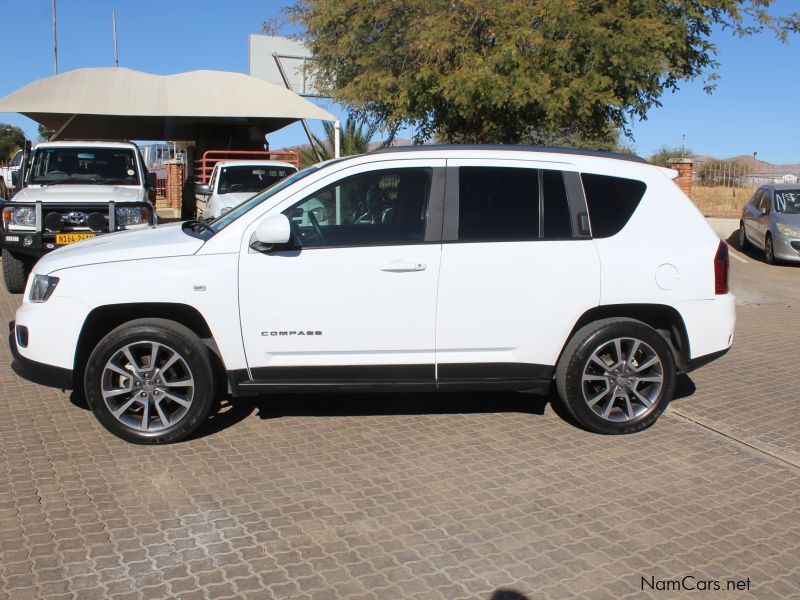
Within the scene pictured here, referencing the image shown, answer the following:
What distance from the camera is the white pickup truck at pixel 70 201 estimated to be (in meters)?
10.2

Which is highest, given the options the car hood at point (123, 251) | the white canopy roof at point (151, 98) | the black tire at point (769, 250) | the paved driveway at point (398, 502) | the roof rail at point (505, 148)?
the white canopy roof at point (151, 98)

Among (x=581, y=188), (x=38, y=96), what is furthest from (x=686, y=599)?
(x=38, y=96)

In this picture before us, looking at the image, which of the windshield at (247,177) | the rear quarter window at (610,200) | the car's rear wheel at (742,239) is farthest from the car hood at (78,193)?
the car's rear wheel at (742,239)

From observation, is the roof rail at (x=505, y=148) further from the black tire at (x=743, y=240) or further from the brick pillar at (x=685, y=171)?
the brick pillar at (x=685, y=171)

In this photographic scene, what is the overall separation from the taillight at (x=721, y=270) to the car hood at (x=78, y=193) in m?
7.99

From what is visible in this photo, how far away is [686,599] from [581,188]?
9.20 ft

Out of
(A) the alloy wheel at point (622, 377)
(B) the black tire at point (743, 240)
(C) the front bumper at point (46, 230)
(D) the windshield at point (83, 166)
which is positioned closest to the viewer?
(A) the alloy wheel at point (622, 377)

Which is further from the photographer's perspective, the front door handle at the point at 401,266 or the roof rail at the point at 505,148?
the roof rail at the point at 505,148

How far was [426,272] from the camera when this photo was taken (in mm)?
5035

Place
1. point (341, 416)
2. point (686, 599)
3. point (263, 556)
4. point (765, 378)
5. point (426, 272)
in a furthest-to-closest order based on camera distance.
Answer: point (765, 378) < point (341, 416) < point (426, 272) < point (263, 556) < point (686, 599)

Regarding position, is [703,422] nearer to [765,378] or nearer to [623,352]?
[623,352]

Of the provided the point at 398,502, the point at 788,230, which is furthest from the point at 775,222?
the point at 398,502

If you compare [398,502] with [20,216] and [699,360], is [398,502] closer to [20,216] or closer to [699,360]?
[699,360]

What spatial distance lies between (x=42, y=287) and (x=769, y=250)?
1470 cm
